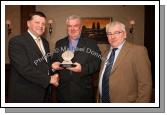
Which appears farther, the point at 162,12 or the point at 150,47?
the point at 150,47

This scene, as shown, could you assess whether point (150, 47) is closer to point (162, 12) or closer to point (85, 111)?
point (162, 12)

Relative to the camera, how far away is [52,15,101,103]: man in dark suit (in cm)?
175

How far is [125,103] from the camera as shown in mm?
1690

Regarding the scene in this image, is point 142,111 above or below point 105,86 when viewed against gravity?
below

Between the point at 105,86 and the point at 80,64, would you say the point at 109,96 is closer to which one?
the point at 105,86

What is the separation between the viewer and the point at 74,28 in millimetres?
1765

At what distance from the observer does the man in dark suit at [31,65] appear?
172cm

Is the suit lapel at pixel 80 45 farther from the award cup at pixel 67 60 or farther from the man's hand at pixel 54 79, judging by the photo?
the man's hand at pixel 54 79

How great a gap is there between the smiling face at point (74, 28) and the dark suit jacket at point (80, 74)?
1.5 inches

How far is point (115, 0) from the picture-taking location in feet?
5.51

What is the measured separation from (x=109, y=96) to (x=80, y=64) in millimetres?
257

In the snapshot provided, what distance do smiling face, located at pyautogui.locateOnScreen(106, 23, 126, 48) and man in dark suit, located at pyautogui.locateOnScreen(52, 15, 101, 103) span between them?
0.11m

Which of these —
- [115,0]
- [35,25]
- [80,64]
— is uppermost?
[115,0]

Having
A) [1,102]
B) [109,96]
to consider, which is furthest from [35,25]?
[109,96]
